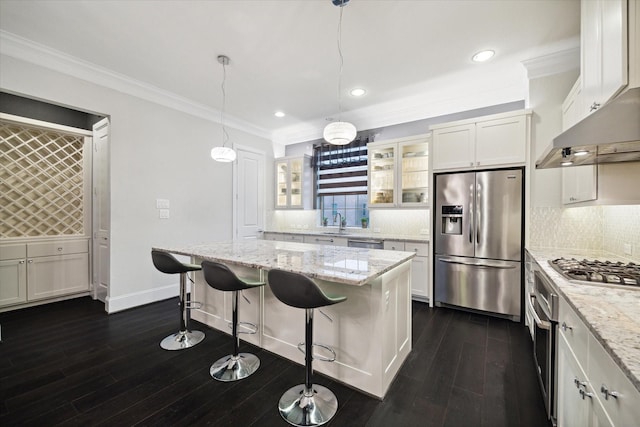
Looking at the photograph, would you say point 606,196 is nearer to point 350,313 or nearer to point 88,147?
point 350,313

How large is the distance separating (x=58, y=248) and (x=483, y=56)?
5680 mm

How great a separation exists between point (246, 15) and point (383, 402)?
306 centimetres

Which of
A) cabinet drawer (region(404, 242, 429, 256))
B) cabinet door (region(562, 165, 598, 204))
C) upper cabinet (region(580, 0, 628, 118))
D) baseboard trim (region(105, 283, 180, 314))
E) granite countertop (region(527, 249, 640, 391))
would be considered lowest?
baseboard trim (region(105, 283, 180, 314))

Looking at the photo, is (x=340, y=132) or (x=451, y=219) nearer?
(x=340, y=132)

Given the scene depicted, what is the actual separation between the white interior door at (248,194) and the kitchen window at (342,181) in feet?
3.64

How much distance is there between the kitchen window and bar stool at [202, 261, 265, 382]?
2789 millimetres

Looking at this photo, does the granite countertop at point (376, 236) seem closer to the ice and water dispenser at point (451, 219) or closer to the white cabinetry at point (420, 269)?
the white cabinetry at point (420, 269)

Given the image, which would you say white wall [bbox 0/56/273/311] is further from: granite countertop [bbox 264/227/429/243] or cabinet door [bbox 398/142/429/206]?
cabinet door [bbox 398/142/429/206]

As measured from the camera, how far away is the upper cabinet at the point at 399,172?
3736mm

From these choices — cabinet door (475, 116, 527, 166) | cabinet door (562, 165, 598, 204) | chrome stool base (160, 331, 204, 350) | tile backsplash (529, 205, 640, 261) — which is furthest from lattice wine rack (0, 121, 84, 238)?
tile backsplash (529, 205, 640, 261)

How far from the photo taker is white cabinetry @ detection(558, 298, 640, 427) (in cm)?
70

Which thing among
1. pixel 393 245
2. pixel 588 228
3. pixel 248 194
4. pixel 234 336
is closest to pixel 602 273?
pixel 588 228

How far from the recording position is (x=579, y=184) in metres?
2.18

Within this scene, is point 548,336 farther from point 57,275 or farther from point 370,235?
point 57,275
